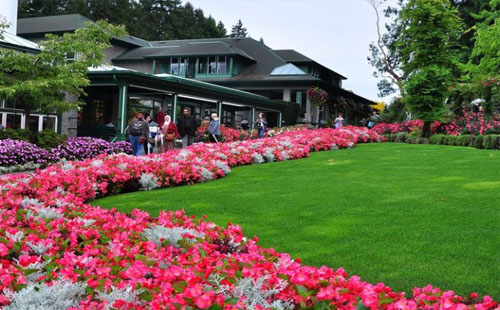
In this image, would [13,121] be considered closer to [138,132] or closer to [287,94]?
[138,132]

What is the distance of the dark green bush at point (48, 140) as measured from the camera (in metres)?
16.0

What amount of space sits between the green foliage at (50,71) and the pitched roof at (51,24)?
947 inches

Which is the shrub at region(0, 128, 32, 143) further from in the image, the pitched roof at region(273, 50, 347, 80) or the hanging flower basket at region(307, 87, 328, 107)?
the pitched roof at region(273, 50, 347, 80)

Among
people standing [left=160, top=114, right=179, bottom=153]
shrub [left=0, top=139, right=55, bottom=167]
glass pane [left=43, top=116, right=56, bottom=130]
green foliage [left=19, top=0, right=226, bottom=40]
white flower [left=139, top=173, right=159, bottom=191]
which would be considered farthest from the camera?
green foliage [left=19, top=0, right=226, bottom=40]

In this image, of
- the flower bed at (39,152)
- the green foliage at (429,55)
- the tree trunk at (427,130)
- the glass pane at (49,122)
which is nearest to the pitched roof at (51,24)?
the glass pane at (49,122)

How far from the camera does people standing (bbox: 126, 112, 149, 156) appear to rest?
16.8 m

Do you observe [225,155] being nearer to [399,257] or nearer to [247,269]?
[399,257]

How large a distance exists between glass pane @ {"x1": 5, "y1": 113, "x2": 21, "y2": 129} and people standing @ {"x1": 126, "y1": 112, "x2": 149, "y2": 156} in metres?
4.83

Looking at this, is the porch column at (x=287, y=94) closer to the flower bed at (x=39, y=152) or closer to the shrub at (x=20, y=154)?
the flower bed at (x=39, y=152)

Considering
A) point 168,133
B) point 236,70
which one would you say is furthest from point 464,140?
point 236,70

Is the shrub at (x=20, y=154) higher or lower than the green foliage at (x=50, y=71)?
lower

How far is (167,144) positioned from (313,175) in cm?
761

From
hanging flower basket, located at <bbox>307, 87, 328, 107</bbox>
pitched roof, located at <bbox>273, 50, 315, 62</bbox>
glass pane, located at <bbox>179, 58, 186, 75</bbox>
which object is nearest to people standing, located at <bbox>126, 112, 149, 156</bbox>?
hanging flower basket, located at <bbox>307, 87, 328, 107</bbox>

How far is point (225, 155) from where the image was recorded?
13.6 meters
